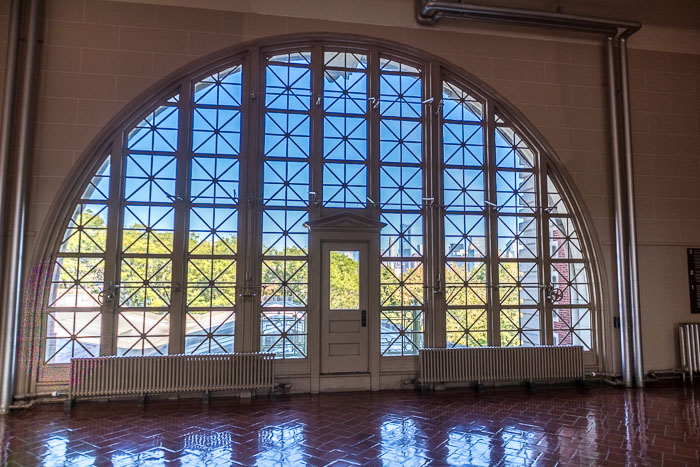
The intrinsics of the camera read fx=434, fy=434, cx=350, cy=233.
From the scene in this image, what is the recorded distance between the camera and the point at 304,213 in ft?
20.5

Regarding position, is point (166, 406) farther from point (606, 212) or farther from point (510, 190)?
point (606, 212)

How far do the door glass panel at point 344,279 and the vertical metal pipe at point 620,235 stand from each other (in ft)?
13.0

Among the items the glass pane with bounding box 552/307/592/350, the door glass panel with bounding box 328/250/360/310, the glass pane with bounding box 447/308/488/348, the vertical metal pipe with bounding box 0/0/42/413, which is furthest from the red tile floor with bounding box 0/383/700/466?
the door glass panel with bounding box 328/250/360/310

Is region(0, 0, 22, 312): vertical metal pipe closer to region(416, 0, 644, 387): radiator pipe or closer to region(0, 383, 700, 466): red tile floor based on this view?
region(0, 383, 700, 466): red tile floor

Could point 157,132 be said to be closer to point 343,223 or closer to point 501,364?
point 343,223

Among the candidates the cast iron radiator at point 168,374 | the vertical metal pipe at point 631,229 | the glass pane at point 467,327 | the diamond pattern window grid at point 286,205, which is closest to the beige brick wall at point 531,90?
the vertical metal pipe at point 631,229

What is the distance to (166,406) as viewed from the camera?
5.30 m

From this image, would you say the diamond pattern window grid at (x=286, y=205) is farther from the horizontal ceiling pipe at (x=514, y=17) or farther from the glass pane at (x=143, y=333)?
the horizontal ceiling pipe at (x=514, y=17)

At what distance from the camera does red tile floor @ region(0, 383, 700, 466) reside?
146 inches

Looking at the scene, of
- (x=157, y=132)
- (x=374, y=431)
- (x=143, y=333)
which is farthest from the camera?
(x=157, y=132)

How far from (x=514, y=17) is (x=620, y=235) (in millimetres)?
3645

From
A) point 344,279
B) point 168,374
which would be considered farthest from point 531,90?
point 168,374

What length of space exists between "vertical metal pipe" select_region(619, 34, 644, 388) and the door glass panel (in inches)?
162

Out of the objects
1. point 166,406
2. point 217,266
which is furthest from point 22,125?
point 166,406
